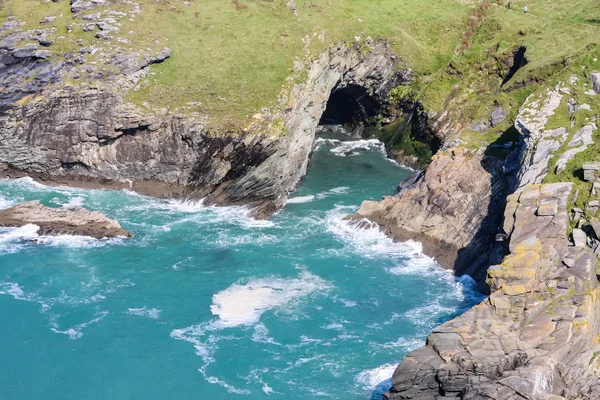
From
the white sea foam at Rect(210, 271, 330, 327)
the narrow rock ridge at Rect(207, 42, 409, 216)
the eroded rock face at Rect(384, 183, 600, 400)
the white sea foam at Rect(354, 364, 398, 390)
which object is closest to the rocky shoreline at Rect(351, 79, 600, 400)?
the eroded rock face at Rect(384, 183, 600, 400)

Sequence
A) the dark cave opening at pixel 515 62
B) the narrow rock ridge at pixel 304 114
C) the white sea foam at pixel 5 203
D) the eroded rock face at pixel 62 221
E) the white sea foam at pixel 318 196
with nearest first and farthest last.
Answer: the eroded rock face at pixel 62 221 → the white sea foam at pixel 5 203 → the narrow rock ridge at pixel 304 114 → the white sea foam at pixel 318 196 → the dark cave opening at pixel 515 62

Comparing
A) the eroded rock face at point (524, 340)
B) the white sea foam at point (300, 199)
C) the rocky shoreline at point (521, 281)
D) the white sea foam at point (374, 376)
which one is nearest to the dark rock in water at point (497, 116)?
the rocky shoreline at point (521, 281)

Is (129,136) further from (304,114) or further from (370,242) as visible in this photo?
(370,242)

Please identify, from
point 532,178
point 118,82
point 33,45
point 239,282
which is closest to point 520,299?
point 532,178

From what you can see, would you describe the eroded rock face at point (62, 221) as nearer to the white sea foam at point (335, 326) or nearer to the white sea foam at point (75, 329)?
the white sea foam at point (75, 329)

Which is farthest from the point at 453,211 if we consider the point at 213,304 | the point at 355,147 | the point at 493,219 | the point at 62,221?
the point at 62,221

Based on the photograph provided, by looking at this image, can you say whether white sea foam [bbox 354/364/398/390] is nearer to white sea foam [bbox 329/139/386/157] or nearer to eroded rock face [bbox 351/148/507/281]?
eroded rock face [bbox 351/148/507/281]
